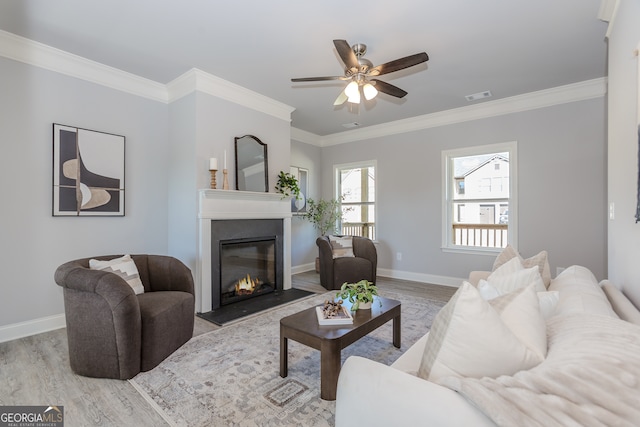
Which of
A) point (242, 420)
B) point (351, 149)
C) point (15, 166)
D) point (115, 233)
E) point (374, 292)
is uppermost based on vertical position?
point (351, 149)

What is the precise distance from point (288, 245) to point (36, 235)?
2.76 m

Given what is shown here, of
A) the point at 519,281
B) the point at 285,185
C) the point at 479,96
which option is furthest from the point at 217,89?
the point at 519,281

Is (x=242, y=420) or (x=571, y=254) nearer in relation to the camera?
(x=242, y=420)

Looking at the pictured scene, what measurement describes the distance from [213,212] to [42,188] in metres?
1.58

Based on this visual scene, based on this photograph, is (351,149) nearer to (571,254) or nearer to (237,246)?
(237,246)

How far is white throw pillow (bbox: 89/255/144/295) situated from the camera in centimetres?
260

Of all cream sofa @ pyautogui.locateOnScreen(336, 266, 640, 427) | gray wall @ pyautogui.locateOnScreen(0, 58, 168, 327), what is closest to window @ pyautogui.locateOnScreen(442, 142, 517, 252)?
cream sofa @ pyautogui.locateOnScreen(336, 266, 640, 427)

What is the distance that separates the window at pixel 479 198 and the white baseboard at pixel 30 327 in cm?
492

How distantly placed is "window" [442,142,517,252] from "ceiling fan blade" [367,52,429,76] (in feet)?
8.66

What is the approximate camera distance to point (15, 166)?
2867 millimetres

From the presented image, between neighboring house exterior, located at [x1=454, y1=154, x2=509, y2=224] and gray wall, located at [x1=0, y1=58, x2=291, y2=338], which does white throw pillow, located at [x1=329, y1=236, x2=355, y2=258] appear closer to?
gray wall, located at [x1=0, y1=58, x2=291, y2=338]

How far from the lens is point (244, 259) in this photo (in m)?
4.10

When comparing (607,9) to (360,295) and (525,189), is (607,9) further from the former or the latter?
(360,295)

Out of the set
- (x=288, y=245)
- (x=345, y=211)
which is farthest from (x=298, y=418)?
(x=345, y=211)
